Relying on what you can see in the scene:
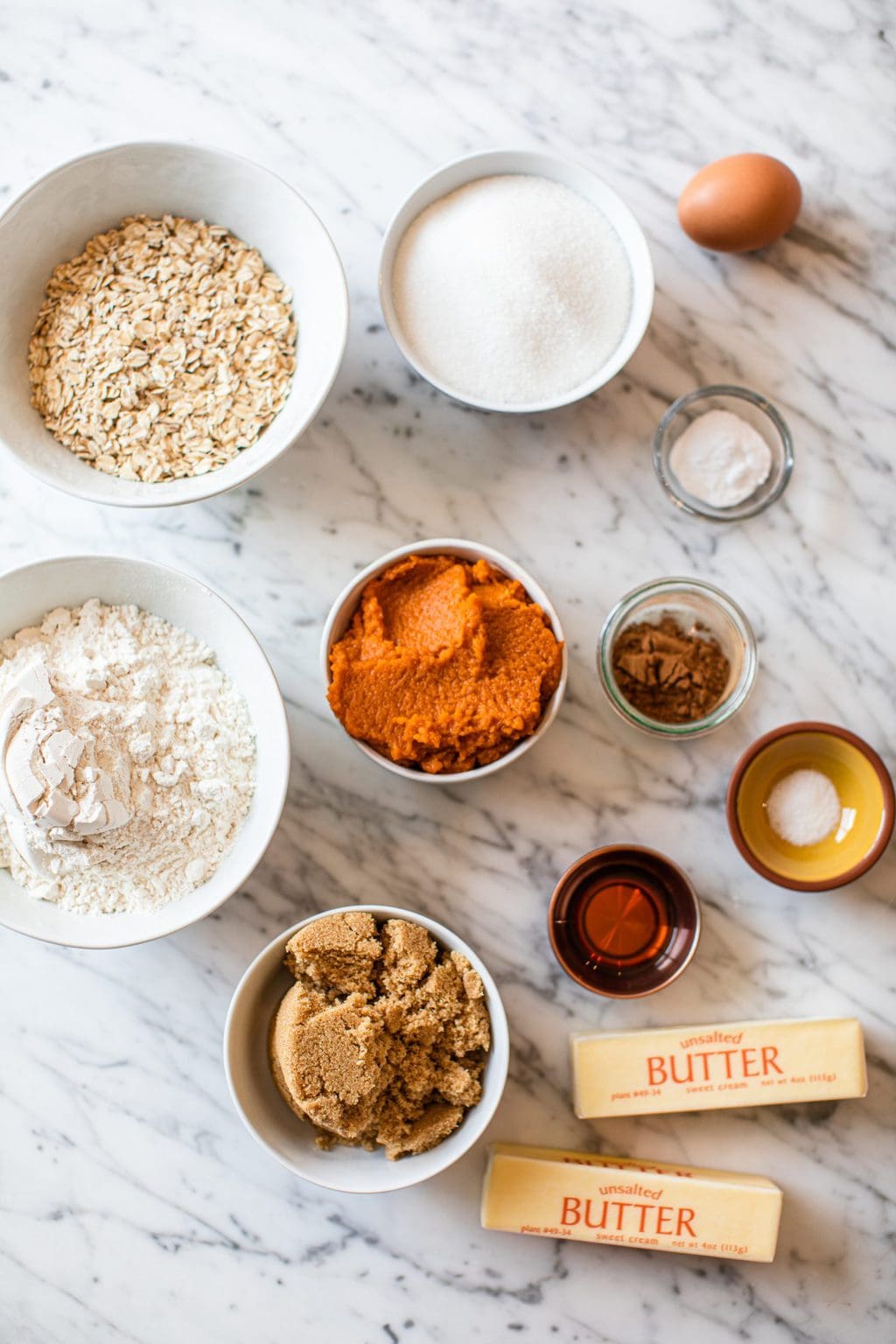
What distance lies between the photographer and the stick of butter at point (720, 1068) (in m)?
1.44

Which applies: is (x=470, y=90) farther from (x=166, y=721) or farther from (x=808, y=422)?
(x=166, y=721)

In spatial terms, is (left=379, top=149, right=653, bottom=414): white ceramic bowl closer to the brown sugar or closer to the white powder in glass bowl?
the white powder in glass bowl

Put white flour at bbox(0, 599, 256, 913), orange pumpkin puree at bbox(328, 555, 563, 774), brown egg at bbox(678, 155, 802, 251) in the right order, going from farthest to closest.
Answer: brown egg at bbox(678, 155, 802, 251) → orange pumpkin puree at bbox(328, 555, 563, 774) → white flour at bbox(0, 599, 256, 913)

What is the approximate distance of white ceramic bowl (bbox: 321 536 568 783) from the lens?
1389 millimetres

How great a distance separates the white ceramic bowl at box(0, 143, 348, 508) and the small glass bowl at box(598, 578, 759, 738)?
54cm

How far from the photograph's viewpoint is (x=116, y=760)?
128 centimetres

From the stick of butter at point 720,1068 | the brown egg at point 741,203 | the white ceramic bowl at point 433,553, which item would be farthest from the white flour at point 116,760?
the brown egg at point 741,203

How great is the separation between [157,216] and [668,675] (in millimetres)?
1005

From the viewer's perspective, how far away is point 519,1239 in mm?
1551

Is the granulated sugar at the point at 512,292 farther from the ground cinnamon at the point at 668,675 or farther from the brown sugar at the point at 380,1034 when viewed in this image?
the brown sugar at the point at 380,1034

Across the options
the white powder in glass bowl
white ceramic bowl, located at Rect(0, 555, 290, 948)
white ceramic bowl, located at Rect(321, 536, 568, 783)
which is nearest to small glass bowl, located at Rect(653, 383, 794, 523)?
the white powder in glass bowl

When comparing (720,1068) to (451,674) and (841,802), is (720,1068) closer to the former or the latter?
(841,802)

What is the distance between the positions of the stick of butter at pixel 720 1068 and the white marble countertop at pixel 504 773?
0.08m

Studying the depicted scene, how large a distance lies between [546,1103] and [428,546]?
87 centimetres
